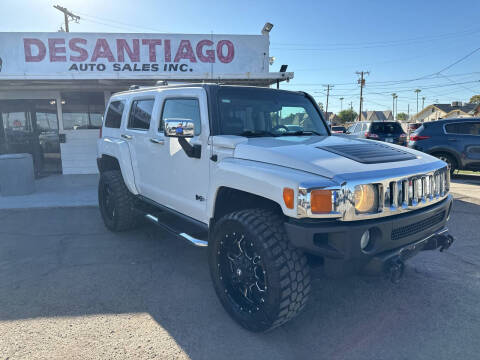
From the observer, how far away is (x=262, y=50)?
33.7ft

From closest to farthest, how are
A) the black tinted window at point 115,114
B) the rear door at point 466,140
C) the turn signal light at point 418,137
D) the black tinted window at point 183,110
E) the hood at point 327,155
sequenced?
the hood at point 327,155 → the black tinted window at point 183,110 → the black tinted window at point 115,114 → the rear door at point 466,140 → the turn signal light at point 418,137

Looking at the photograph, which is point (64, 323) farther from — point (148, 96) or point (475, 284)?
point (475, 284)

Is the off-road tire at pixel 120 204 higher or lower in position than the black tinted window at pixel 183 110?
lower

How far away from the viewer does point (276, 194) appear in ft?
8.27

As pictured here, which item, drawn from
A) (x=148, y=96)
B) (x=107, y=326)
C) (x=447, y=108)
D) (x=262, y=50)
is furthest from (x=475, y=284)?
(x=447, y=108)

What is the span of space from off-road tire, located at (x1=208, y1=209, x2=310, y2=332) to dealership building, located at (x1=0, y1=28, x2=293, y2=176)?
607cm

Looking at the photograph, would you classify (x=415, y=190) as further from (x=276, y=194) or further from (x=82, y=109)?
(x=82, y=109)

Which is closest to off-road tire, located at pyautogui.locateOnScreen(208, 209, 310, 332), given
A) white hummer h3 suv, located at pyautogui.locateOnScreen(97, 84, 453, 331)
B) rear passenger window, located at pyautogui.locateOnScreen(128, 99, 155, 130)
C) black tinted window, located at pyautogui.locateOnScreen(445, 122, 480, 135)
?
white hummer h3 suv, located at pyautogui.locateOnScreen(97, 84, 453, 331)

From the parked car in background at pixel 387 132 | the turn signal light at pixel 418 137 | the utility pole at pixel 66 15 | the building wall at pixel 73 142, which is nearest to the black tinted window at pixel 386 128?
the parked car in background at pixel 387 132

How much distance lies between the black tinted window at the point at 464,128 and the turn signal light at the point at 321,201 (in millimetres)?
9121

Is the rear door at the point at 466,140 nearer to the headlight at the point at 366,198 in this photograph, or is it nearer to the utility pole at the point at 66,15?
the headlight at the point at 366,198

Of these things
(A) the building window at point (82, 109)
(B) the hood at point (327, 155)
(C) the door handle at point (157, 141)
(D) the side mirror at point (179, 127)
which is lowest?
(B) the hood at point (327, 155)

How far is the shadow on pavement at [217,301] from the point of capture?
104 inches

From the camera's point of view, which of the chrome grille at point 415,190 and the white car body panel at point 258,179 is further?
the chrome grille at point 415,190
